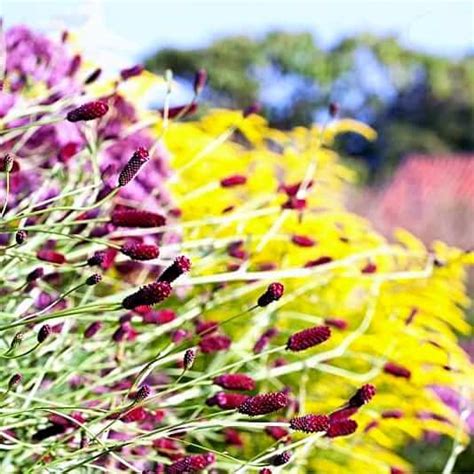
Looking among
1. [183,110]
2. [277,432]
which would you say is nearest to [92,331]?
[277,432]

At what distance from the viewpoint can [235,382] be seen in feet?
2.86

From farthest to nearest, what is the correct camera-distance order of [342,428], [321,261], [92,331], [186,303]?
1. [186,303]
2. [321,261]
3. [92,331]
4. [342,428]

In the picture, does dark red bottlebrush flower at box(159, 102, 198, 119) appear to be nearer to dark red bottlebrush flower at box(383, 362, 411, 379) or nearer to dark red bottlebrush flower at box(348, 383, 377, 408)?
dark red bottlebrush flower at box(383, 362, 411, 379)

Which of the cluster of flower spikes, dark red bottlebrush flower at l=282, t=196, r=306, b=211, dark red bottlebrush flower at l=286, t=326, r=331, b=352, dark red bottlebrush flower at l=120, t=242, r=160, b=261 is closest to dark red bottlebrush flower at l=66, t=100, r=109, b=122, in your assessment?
the cluster of flower spikes

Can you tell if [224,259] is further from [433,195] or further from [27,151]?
[433,195]

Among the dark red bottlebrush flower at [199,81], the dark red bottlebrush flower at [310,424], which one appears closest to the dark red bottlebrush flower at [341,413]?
the dark red bottlebrush flower at [310,424]

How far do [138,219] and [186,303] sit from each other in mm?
480

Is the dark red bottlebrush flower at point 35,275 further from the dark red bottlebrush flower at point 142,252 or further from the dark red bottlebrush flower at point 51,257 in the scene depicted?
the dark red bottlebrush flower at point 142,252

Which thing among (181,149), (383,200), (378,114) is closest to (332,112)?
(181,149)

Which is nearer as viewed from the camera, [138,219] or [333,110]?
[138,219]

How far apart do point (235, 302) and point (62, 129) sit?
33 cm

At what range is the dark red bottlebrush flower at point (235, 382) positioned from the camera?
0.87 m

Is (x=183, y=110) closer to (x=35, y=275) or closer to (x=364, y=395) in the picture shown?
(x=35, y=275)

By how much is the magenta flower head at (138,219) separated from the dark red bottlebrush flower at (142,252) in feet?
0.25
